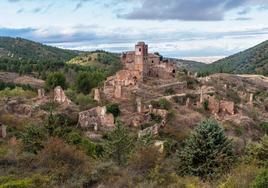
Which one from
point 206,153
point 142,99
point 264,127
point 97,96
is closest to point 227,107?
point 264,127

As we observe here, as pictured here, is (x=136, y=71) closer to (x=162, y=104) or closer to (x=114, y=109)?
(x=162, y=104)

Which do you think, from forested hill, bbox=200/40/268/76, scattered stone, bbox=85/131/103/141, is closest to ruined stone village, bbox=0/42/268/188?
scattered stone, bbox=85/131/103/141

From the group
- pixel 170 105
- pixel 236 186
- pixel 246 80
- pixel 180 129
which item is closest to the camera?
pixel 236 186

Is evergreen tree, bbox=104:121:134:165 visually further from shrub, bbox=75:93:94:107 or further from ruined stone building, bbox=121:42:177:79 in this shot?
ruined stone building, bbox=121:42:177:79

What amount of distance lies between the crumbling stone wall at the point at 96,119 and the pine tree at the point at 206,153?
83.2 ft

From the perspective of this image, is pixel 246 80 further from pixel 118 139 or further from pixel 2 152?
pixel 2 152

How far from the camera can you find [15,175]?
73.4 ft

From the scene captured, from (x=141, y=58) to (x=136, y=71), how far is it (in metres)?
2.63

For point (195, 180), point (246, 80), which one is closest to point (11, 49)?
point (246, 80)

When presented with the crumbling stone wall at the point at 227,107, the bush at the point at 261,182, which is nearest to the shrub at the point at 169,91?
the crumbling stone wall at the point at 227,107

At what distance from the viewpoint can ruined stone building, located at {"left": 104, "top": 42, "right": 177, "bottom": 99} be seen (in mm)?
61631

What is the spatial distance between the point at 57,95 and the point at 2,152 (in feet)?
105

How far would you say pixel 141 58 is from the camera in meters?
69.7

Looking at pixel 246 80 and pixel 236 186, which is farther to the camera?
pixel 246 80
